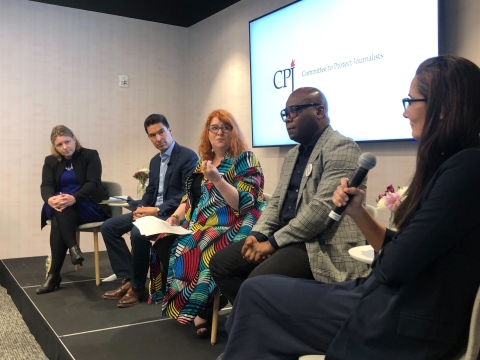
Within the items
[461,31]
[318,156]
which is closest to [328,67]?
[461,31]

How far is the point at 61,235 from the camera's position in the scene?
3586 mm

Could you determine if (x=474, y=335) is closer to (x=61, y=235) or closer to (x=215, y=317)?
(x=215, y=317)

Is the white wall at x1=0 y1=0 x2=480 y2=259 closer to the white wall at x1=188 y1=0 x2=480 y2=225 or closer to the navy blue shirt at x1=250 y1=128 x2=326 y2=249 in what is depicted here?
the white wall at x1=188 y1=0 x2=480 y2=225

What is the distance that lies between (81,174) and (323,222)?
8.18 ft

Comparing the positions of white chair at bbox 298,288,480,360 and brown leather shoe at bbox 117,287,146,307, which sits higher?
white chair at bbox 298,288,480,360

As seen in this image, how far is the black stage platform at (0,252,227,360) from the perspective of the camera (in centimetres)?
231

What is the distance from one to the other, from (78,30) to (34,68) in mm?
606

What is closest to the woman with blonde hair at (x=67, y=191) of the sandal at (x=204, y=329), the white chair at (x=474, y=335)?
the sandal at (x=204, y=329)

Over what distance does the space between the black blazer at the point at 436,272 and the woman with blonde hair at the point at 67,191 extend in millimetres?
2870

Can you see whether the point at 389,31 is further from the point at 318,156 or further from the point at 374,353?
the point at 374,353

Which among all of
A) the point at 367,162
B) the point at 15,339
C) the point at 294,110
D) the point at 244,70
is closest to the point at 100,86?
the point at 244,70

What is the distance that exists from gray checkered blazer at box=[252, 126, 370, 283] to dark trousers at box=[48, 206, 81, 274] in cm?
208

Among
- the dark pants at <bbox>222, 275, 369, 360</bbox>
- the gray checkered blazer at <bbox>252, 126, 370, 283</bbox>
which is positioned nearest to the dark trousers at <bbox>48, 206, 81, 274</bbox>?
the gray checkered blazer at <bbox>252, 126, 370, 283</bbox>

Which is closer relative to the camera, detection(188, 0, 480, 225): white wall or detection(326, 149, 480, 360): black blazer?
detection(326, 149, 480, 360): black blazer
